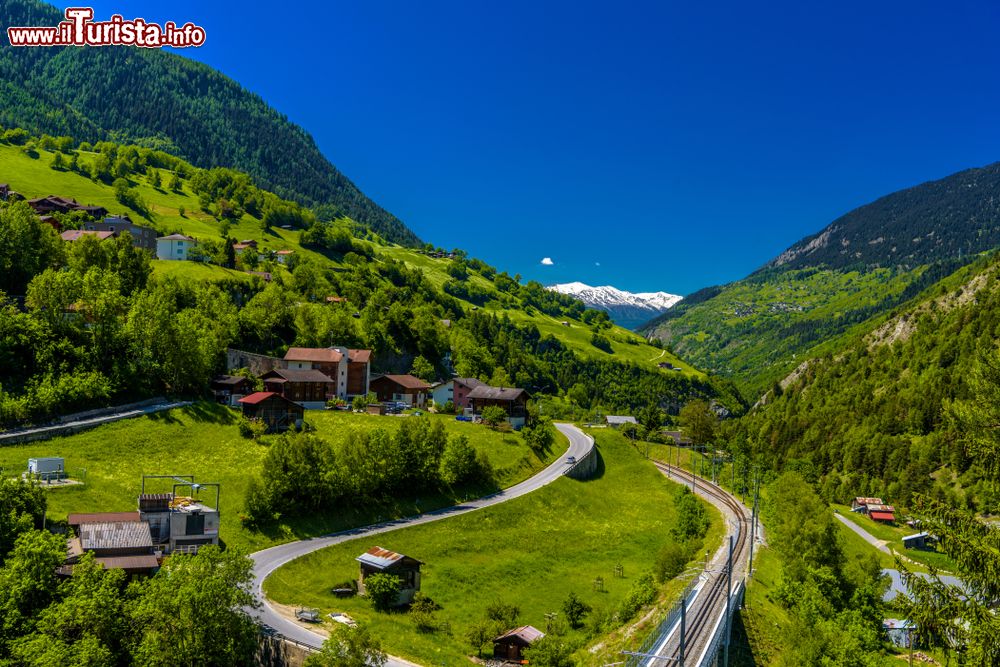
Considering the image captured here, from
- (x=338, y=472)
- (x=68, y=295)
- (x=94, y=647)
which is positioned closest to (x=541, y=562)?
(x=338, y=472)

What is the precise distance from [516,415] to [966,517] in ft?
310

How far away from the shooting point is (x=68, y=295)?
83250mm

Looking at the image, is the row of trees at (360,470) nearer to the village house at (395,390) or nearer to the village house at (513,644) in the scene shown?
the village house at (513,644)

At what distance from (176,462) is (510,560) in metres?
36.2

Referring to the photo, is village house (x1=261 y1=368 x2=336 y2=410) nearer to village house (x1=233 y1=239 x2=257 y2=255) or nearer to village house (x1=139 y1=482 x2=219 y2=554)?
village house (x1=139 y1=482 x2=219 y2=554)

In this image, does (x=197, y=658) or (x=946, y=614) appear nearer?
(x=946, y=614)

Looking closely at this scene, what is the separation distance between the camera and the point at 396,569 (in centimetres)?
5731

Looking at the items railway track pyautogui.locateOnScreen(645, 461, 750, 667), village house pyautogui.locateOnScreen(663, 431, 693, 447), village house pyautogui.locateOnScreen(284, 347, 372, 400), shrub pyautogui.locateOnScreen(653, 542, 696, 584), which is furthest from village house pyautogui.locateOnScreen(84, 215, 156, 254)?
shrub pyautogui.locateOnScreen(653, 542, 696, 584)

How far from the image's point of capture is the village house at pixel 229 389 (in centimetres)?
9375

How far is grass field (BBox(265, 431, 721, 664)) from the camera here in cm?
5253

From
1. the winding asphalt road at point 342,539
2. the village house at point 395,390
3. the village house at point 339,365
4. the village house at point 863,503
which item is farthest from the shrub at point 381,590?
the village house at point 863,503

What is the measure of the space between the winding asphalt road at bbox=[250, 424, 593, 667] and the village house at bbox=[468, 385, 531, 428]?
10.2 metres

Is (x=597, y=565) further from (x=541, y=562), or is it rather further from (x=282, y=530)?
(x=282, y=530)

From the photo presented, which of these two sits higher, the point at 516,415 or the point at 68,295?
the point at 68,295
